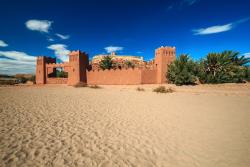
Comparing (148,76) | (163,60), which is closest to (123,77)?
(148,76)

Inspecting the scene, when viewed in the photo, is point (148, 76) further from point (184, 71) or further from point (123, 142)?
point (123, 142)

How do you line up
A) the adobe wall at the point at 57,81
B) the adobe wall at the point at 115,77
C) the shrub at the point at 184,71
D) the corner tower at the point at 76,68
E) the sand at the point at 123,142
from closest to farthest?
the sand at the point at 123,142, the shrub at the point at 184,71, the adobe wall at the point at 115,77, the corner tower at the point at 76,68, the adobe wall at the point at 57,81

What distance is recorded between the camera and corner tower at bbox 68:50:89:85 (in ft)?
112

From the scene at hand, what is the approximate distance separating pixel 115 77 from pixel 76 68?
9.55m

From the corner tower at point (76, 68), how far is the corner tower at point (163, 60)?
1779 cm

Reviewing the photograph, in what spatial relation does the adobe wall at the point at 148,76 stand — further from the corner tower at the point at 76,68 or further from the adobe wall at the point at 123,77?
the corner tower at the point at 76,68

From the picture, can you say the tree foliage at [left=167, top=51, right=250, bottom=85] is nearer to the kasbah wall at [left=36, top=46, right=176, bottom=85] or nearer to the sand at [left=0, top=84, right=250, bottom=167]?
the kasbah wall at [left=36, top=46, right=176, bottom=85]

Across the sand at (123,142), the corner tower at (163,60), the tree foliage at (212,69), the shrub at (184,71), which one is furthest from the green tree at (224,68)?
the sand at (123,142)

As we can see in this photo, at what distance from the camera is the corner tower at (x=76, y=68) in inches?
1339

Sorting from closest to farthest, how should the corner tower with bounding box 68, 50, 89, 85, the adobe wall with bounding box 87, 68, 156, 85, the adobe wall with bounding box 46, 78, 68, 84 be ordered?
the adobe wall with bounding box 87, 68, 156, 85 < the corner tower with bounding box 68, 50, 89, 85 < the adobe wall with bounding box 46, 78, 68, 84

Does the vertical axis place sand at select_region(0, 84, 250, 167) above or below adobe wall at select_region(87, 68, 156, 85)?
below

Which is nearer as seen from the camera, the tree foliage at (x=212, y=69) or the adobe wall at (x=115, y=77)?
the tree foliage at (x=212, y=69)

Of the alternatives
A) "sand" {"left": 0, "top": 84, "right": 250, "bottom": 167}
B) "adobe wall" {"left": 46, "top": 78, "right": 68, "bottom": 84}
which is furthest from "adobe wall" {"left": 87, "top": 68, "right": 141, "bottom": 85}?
"sand" {"left": 0, "top": 84, "right": 250, "bottom": 167}

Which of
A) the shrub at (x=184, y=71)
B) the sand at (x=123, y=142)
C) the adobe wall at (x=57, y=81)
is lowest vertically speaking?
the sand at (x=123, y=142)
